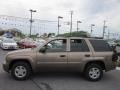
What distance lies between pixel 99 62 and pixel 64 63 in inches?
56.4

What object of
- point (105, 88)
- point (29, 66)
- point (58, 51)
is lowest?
point (105, 88)

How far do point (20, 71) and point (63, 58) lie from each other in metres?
1.72

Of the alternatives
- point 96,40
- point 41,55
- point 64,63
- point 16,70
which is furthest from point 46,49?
point 96,40

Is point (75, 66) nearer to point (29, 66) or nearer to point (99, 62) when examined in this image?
point (99, 62)

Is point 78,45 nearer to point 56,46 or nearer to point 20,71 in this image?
point 56,46

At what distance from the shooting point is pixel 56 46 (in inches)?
303

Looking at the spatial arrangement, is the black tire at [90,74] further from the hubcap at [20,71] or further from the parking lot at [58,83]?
the hubcap at [20,71]

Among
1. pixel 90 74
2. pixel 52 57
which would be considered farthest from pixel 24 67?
pixel 90 74

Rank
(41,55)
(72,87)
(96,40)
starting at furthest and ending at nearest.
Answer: (96,40) < (41,55) < (72,87)

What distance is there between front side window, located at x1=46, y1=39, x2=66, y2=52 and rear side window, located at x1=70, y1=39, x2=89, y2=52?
315mm

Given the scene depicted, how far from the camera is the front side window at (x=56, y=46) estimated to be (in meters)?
7.59

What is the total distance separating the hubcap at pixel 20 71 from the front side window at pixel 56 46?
118 centimetres

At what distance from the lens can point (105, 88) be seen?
6742mm

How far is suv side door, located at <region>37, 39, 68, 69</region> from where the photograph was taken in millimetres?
7438
